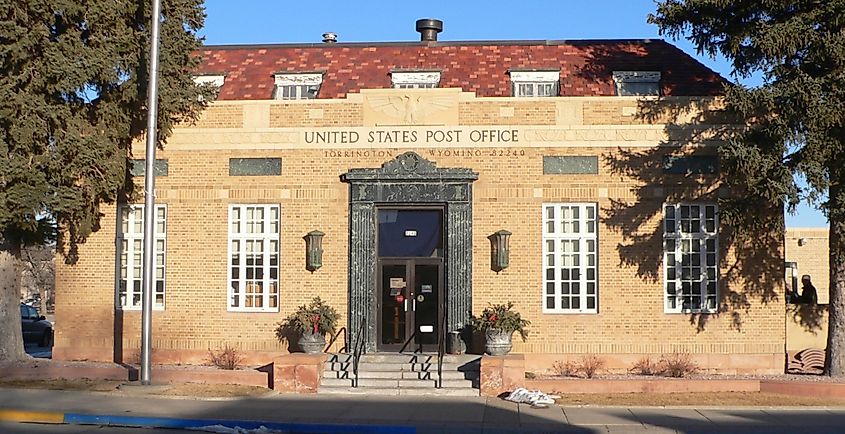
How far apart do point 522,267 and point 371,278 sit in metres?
3.33

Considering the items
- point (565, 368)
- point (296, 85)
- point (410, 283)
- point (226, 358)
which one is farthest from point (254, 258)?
point (565, 368)

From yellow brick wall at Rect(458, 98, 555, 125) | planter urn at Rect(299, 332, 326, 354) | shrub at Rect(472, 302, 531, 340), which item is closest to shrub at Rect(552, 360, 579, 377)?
shrub at Rect(472, 302, 531, 340)

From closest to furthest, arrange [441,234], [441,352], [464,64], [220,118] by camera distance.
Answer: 1. [441,352]
2. [441,234]
3. [220,118]
4. [464,64]

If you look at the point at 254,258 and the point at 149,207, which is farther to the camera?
the point at 254,258

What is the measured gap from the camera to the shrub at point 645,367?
2039 centimetres

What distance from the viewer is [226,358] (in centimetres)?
2103

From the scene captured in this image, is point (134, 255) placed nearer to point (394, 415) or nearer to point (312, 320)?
point (312, 320)

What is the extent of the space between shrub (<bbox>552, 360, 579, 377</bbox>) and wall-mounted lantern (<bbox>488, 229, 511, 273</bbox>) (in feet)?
7.80

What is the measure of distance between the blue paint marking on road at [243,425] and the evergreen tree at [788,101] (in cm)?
879

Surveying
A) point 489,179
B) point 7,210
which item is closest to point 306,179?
point 489,179

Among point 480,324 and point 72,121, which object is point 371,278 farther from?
point 72,121

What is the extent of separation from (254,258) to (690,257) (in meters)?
9.71

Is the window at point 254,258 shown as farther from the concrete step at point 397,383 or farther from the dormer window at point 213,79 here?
the dormer window at point 213,79

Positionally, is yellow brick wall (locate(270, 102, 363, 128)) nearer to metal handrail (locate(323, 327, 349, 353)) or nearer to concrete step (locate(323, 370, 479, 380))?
metal handrail (locate(323, 327, 349, 353))
